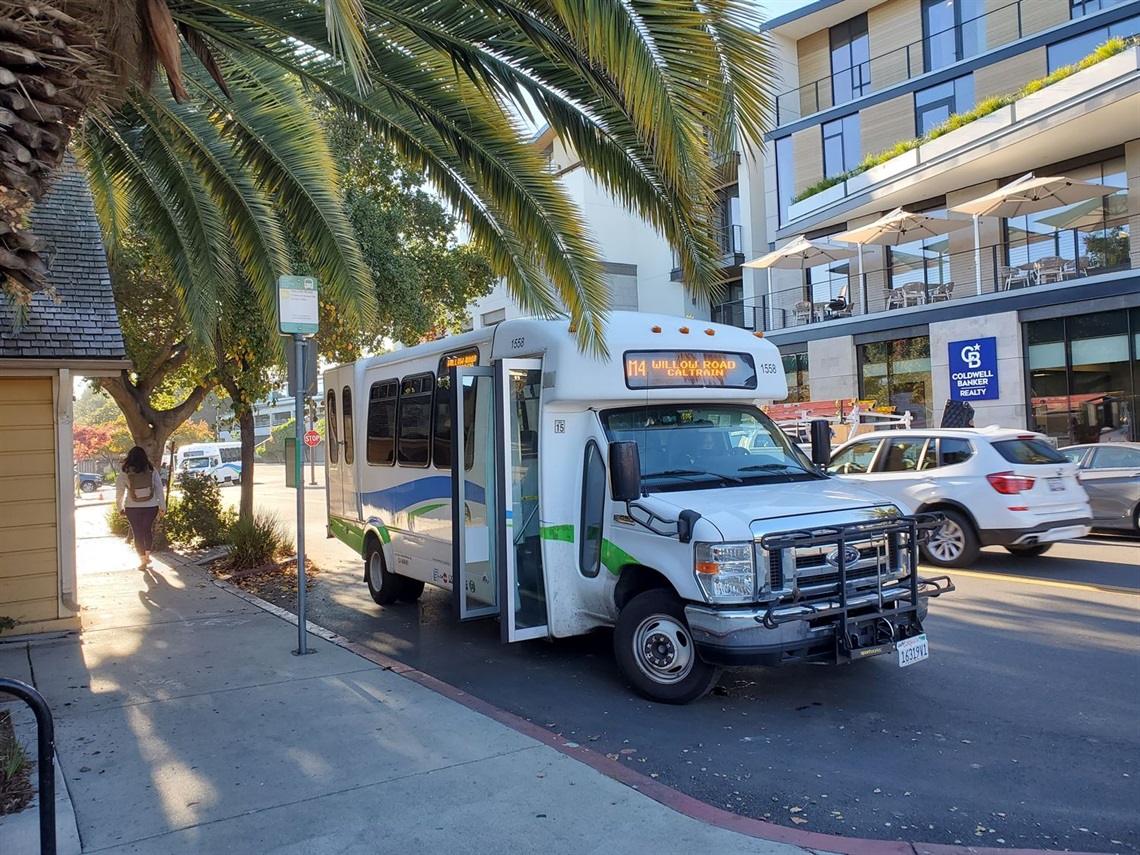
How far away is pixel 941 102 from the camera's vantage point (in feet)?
81.9

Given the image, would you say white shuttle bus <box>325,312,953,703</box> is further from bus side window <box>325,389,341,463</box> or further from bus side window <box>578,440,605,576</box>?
bus side window <box>325,389,341,463</box>

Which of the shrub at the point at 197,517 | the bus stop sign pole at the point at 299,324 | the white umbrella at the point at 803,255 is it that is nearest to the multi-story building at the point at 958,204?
the white umbrella at the point at 803,255

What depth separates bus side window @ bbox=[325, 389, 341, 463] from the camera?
11164mm

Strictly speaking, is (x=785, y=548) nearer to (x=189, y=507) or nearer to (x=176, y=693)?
(x=176, y=693)

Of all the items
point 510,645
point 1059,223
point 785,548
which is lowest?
point 510,645

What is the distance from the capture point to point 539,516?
22.4 feet

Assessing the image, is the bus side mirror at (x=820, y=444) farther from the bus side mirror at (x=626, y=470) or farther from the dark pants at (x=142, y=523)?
the dark pants at (x=142, y=523)

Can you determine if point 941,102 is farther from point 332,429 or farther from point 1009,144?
point 332,429

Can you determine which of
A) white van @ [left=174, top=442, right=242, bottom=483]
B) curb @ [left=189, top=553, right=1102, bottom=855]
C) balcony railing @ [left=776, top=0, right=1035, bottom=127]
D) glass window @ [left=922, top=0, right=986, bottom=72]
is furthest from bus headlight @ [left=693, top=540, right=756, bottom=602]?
white van @ [left=174, top=442, right=242, bottom=483]

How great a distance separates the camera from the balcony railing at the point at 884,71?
23.5 metres

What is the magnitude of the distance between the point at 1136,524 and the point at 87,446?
62178 millimetres

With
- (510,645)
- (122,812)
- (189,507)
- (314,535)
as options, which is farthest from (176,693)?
(314,535)

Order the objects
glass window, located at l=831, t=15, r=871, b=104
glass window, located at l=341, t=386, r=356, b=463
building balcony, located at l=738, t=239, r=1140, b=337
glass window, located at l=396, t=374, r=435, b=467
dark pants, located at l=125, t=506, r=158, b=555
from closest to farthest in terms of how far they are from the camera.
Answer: glass window, located at l=396, t=374, r=435, b=467, glass window, located at l=341, t=386, r=356, b=463, dark pants, located at l=125, t=506, r=158, b=555, building balcony, located at l=738, t=239, r=1140, b=337, glass window, located at l=831, t=15, r=871, b=104

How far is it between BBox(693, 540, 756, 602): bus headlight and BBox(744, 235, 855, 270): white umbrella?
20.8 meters
